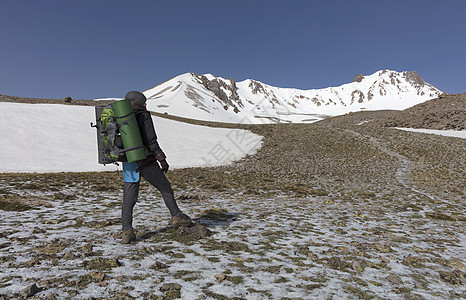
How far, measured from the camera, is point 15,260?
4.18 meters

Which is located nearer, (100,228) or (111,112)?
(111,112)

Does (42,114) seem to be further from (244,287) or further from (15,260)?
(244,287)

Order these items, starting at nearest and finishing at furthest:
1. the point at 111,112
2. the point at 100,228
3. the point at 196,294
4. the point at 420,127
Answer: the point at 196,294
the point at 111,112
the point at 100,228
the point at 420,127

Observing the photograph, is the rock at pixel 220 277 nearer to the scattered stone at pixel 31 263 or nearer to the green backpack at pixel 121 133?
the green backpack at pixel 121 133

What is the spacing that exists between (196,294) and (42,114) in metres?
42.2

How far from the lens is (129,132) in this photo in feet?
16.8

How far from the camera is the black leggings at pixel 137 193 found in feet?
17.9

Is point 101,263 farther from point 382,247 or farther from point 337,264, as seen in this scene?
point 382,247

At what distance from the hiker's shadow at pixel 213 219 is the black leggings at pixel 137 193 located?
30.9 inches

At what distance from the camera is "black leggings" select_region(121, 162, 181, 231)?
5441 mm

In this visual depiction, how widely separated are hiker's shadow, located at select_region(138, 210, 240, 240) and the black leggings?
2.58ft

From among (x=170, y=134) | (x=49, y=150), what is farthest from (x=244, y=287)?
(x=170, y=134)

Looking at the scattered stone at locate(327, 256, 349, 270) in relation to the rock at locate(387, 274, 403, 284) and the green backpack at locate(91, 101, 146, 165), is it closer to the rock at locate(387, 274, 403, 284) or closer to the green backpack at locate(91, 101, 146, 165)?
the rock at locate(387, 274, 403, 284)

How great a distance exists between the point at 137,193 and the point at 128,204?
0.31 meters
